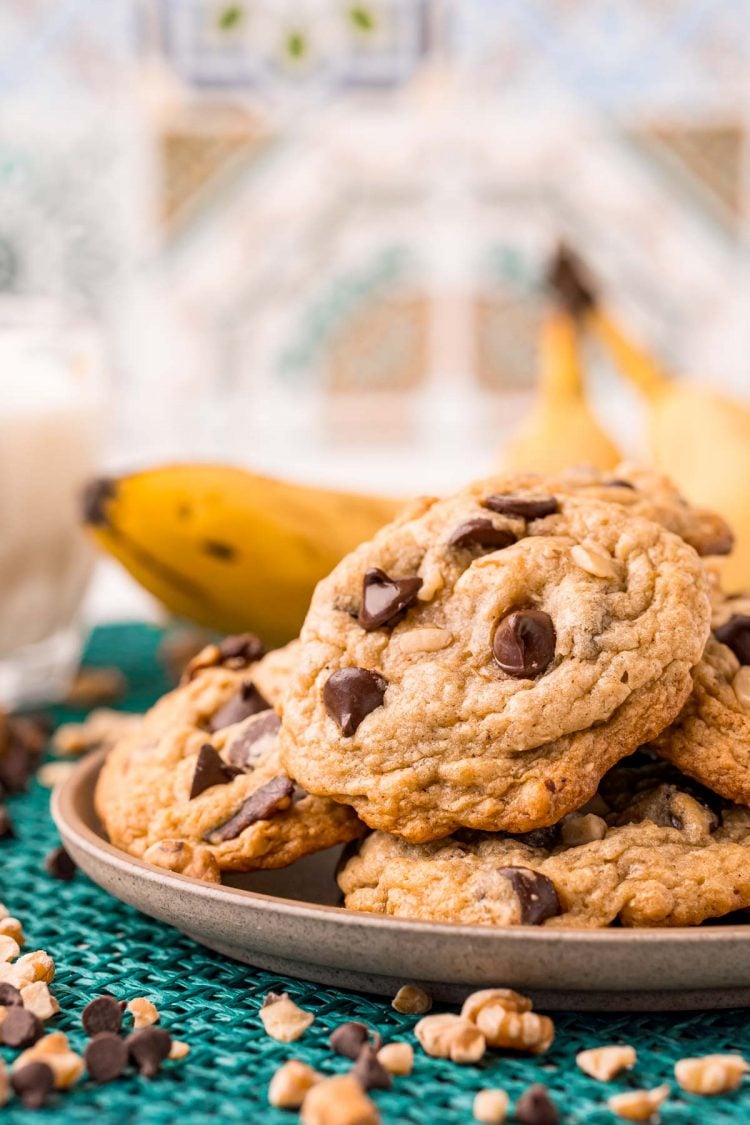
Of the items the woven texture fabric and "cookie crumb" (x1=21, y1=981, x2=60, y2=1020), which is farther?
"cookie crumb" (x1=21, y1=981, x2=60, y2=1020)

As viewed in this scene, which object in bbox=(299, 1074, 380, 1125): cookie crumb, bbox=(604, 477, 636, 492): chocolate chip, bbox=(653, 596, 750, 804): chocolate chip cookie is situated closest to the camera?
bbox=(299, 1074, 380, 1125): cookie crumb

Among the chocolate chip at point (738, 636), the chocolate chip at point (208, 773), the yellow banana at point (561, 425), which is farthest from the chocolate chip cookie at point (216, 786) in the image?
the yellow banana at point (561, 425)

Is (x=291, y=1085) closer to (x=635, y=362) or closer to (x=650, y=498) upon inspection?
(x=650, y=498)

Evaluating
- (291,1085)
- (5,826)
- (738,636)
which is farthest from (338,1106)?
(5,826)

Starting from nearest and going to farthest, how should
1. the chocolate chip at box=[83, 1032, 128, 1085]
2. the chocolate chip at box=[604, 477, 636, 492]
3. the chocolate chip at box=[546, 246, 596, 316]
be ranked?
the chocolate chip at box=[83, 1032, 128, 1085] < the chocolate chip at box=[604, 477, 636, 492] < the chocolate chip at box=[546, 246, 596, 316]

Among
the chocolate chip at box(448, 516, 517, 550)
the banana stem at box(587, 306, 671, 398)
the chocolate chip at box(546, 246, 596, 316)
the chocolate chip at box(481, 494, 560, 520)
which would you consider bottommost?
the chocolate chip at box(448, 516, 517, 550)

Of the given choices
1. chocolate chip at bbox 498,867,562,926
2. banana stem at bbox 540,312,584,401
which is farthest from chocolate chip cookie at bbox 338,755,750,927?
banana stem at bbox 540,312,584,401

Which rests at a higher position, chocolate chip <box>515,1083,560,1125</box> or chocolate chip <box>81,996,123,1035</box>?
chocolate chip <box>515,1083,560,1125</box>

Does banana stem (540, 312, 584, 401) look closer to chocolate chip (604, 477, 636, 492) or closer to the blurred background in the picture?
chocolate chip (604, 477, 636, 492)

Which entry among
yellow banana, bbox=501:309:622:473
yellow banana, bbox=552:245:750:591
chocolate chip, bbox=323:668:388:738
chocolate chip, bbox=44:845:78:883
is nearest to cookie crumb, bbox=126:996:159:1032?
chocolate chip, bbox=323:668:388:738
